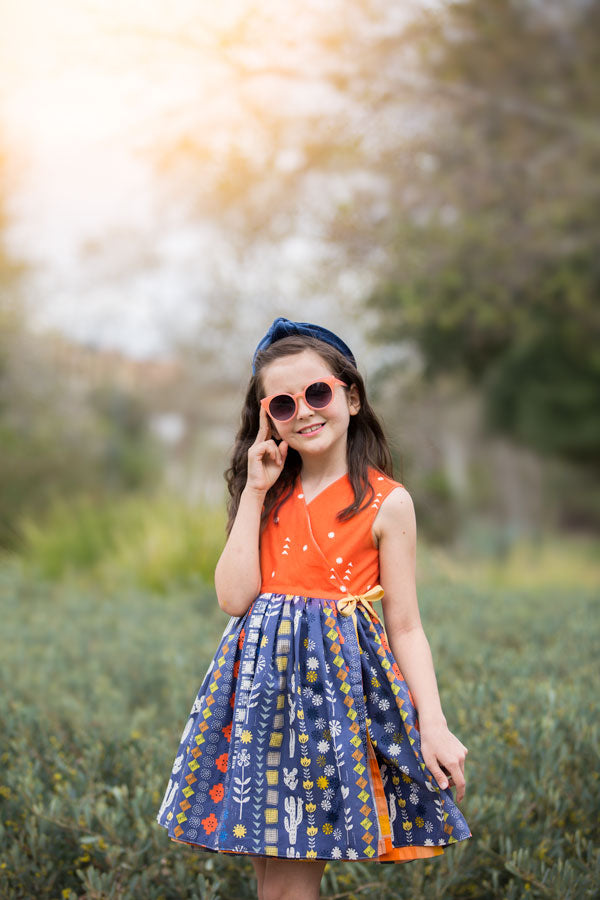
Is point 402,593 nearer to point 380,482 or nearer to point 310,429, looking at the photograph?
point 380,482

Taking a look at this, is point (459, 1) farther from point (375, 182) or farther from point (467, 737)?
point (467, 737)

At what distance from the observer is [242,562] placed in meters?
2.04

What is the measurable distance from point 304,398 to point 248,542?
36 centimetres

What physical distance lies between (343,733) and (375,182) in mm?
9374

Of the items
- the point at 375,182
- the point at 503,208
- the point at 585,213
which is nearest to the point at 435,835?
the point at 585,213

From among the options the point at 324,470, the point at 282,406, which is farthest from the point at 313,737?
the point at 282,406

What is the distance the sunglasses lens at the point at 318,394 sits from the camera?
2043 millimetres

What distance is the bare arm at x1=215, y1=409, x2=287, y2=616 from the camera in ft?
6.70

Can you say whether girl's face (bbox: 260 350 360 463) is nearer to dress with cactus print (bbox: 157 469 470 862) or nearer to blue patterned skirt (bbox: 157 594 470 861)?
dress with cactus print (bbox: 157 469 470 862)

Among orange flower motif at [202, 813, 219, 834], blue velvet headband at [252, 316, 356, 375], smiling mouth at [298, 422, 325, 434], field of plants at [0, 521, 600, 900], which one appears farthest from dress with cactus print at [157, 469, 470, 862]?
field of plants at [0, 521, 600, 900]

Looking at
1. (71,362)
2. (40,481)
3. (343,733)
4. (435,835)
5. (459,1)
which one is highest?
(71,362)

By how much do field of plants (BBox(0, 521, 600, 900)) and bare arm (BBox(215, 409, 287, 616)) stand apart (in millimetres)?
870

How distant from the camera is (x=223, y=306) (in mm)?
12945

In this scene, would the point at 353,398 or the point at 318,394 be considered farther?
the point at 353,398
